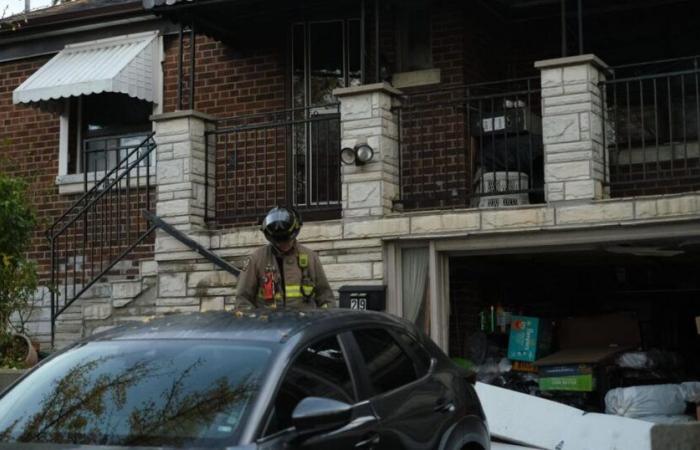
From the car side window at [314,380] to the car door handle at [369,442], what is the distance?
18 cm

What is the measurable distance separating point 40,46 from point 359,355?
9707 millimetres

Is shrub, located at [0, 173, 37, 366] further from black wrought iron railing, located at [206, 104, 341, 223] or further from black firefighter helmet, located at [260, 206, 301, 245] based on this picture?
black firefighter helmet, located at [260, 206, 301, 245]

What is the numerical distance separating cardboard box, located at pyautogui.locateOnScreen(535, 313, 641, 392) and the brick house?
2.15 ft

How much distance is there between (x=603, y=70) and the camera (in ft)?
30.1

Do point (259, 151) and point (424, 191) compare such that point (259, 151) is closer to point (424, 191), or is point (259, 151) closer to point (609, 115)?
point (424, 191)

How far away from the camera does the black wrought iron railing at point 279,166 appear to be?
1087 cm

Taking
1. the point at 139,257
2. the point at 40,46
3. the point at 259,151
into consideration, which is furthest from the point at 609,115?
the point at 40,46

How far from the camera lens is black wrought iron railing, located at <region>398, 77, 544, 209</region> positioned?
9477 millimetres

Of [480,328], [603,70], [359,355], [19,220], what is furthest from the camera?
[480,328]

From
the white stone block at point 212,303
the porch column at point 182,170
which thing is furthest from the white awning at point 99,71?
the white stone block at point 212,303

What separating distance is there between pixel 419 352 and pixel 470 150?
192 inches

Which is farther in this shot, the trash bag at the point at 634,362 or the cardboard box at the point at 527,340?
the cardboard box at the point at 527,340

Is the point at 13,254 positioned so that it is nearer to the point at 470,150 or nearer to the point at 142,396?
the point at 470,150

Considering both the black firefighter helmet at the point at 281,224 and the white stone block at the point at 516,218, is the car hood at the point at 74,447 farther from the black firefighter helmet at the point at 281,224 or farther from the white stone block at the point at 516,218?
the white stone block at the point at 516,218
